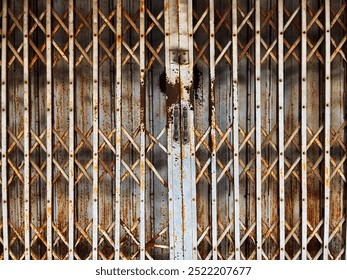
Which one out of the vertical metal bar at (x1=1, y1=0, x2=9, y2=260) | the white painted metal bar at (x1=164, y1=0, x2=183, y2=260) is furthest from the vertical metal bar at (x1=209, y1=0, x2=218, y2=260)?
the vertical metal bar at (x1=1, y1=0, x2=9, y2=260)

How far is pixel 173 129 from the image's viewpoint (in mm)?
3393

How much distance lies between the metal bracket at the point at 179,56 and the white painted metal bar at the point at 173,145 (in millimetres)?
18

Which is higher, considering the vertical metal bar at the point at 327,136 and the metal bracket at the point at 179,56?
the metal bracket at the point at 179,56

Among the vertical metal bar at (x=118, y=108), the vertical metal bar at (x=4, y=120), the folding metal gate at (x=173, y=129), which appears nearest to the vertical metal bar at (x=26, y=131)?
the folding metal gate at (x=173, y=129)

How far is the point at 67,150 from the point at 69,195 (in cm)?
43

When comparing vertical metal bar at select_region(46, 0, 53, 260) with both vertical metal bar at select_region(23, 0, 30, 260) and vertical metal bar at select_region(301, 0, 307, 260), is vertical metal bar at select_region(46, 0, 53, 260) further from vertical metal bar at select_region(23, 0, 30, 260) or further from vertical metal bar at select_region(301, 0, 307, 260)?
vertical metal bar at select_region(301, 0, 307, 260)

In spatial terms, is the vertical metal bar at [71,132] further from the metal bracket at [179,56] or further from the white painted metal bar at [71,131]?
the metal bracket at [179,56]

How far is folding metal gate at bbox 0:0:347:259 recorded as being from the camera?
11.1ft

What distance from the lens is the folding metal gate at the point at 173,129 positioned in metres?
3.39

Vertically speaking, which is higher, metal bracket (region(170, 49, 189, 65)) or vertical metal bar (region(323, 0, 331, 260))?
metal bracket (region(170, 49, 189, 65))

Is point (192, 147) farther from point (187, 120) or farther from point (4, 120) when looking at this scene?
point (4, 120)

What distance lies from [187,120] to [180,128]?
0.33ft

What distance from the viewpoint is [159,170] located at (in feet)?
11.9
